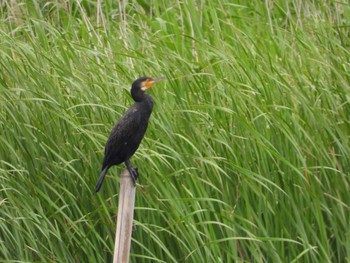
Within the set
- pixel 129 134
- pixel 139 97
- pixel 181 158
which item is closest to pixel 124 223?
pixel 129 134

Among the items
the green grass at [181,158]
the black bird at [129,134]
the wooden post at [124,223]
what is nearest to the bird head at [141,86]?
the black bird at [129,134]

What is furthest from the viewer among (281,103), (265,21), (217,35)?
(265,21)

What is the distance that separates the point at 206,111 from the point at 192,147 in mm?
237

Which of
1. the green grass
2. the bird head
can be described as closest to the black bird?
the bird head

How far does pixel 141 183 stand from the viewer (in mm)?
4273

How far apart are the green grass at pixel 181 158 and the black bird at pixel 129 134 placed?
306mm

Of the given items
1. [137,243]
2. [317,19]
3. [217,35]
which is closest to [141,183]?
[137,243]

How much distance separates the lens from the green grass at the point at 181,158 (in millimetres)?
4160

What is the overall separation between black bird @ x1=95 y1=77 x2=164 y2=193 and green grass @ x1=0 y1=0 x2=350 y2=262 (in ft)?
1.00

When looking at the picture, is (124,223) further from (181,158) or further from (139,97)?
(181,158)

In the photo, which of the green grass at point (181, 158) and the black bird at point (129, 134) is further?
the green grass at point (181, 158)

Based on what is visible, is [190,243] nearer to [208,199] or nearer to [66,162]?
[208,199]

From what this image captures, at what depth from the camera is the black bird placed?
3.80 m

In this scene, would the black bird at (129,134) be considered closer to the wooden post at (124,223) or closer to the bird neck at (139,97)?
the bird neck at (139,97)
